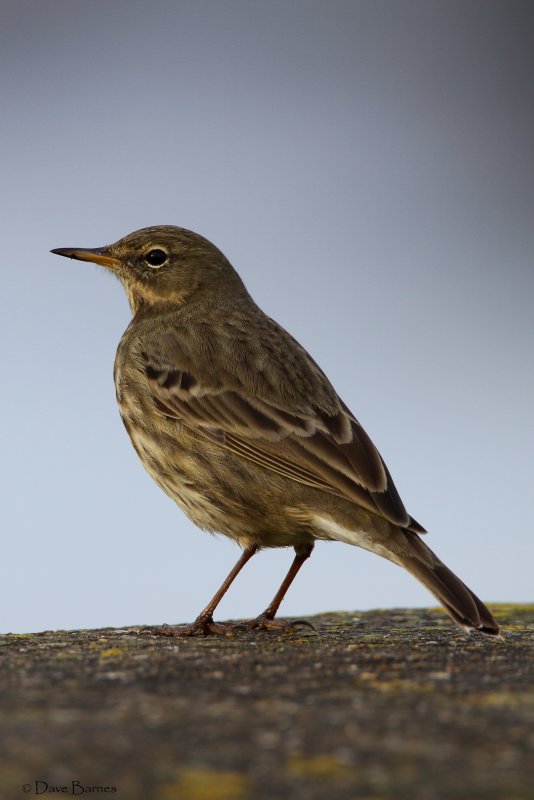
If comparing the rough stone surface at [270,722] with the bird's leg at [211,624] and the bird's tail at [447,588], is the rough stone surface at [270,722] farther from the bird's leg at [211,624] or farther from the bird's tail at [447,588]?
the bird's leg at [211,624]

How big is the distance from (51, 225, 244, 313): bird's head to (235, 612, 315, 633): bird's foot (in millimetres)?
2739

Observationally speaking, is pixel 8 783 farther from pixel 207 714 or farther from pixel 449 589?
pixel 449 589

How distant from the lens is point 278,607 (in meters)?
7.09

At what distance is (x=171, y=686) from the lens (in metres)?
3.60

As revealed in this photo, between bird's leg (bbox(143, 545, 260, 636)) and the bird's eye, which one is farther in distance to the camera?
the bird's eye

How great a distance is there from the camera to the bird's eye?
8680 mm

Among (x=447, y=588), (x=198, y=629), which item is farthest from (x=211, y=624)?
(x=447, y=588)

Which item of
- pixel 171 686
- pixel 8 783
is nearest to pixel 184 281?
pixel 171 686

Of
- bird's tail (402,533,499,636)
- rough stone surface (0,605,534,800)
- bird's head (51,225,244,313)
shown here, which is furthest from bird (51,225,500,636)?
rough stone surface (0,605,534,800)

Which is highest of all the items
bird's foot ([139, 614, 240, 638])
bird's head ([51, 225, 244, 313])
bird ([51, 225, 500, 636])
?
bird's head ([51, 225, 244, 313])

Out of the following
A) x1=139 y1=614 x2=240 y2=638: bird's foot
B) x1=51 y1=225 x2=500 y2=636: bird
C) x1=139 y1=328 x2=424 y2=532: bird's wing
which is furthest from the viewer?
x1=139 y1=614 x2=240 y2=638: bird's foot

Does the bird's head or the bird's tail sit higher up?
the bird's head

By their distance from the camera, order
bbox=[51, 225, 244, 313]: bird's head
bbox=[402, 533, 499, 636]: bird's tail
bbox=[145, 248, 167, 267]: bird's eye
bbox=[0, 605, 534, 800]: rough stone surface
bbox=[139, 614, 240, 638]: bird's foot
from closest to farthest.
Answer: bbox=[0, 605, 534, 800]: rough stone surface
bbox=[402, 533, 499, 636]: bird's tail
bbox=[139, 614, 240, 638]: bird's foot
bbox=[51, 225, 244, 313]: bird's head
bbox=[145, 248, 167, 267]: bird's eye

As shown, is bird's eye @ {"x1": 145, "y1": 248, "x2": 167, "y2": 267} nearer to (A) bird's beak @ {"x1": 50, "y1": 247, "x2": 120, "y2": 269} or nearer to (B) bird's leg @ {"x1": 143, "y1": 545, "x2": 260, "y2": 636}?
(A) bird's beak @ {"x1": 50, "y1": 247, "x2": 120, "y2": 269}
